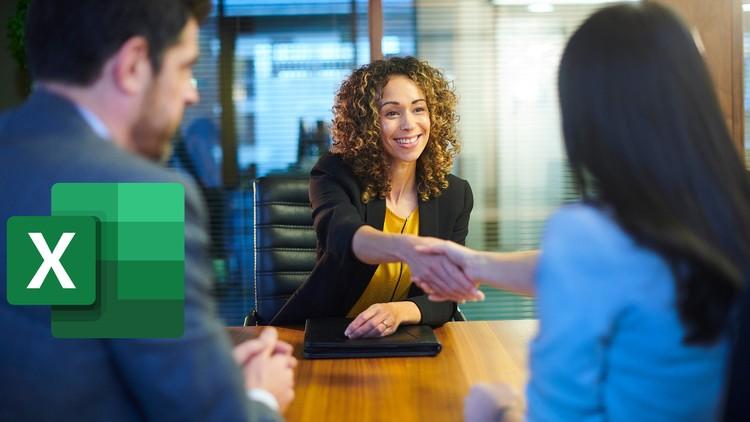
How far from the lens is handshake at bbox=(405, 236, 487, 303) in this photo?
1.74m

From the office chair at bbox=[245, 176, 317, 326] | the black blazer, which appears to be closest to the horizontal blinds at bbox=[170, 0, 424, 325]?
the office chair at bbox=[245, 176, 317, 326]

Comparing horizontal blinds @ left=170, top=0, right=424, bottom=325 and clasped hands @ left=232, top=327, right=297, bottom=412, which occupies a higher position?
horizontal blinds @ left=170, top=0, right=424, bottom=325

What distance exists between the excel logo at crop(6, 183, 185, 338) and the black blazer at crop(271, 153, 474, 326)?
1.19 metres

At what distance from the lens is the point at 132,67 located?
94 cm

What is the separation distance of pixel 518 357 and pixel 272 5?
3.28 m

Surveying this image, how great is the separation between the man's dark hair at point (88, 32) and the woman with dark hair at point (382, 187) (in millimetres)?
1192

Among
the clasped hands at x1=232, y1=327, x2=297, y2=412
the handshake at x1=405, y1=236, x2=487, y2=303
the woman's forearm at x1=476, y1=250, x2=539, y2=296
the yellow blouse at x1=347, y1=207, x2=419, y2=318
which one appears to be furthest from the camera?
the yellow blouse at x1=347, y1=207, x2=419, y2=318

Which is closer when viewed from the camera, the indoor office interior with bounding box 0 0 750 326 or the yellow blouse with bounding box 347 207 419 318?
the yellow blouse with bounding box 347 207 419 318

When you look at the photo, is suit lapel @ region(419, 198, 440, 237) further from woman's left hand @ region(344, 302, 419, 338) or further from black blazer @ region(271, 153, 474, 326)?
woman's left hand @ region(344, 302, 419, 338)

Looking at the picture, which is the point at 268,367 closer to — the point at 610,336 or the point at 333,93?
the point at 610,336

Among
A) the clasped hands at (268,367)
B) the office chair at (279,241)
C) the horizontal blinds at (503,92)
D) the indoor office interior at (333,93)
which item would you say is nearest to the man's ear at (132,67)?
the clasped hands at (268,367)

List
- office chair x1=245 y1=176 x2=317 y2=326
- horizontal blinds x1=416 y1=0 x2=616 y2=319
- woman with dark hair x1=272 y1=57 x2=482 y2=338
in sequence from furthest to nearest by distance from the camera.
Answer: horizontal blinds x1=416 y1=0 x2=616 y2=319 < office chair x1=245 y1=176 x2=317 y2=326 < woman with dark hair x1=272 y1=57 x2=482 y2=338

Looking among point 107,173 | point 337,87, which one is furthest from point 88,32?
point 337,87

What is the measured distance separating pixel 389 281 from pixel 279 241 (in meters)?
0.45
